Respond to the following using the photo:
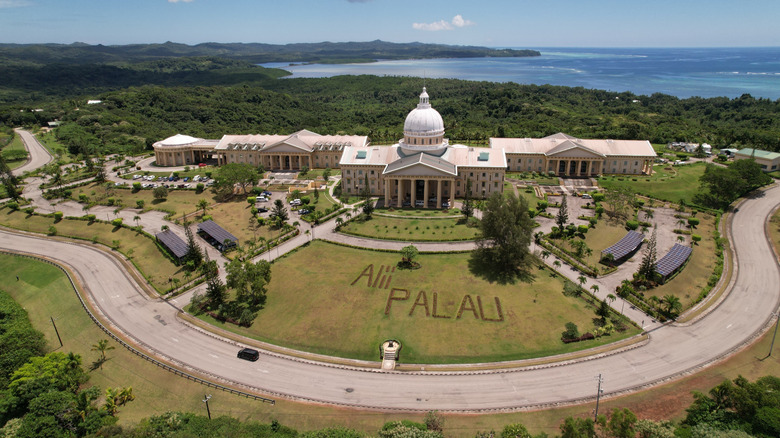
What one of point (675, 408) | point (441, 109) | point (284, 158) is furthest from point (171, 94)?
point (675, 408)

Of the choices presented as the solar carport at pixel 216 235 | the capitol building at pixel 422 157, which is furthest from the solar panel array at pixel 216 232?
the capitol building at pixel 422 157

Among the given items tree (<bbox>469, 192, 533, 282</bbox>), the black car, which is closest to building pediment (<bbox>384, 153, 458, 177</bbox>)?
tree (<bbox>469, 192, 533, 282</bbox>)

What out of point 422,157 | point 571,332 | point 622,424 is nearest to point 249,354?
point 571,332

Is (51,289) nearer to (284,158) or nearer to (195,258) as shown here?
(195,258)

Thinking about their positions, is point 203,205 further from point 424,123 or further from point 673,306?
point 673,306

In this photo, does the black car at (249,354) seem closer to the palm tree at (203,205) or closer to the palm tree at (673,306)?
the palm tree at (203,205)

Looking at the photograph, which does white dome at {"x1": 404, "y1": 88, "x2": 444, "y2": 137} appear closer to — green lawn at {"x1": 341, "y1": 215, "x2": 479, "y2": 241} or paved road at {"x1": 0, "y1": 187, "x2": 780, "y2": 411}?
green lawn at {"x1": 341, "y1": 215, "x2": 479, "y2": 241}
